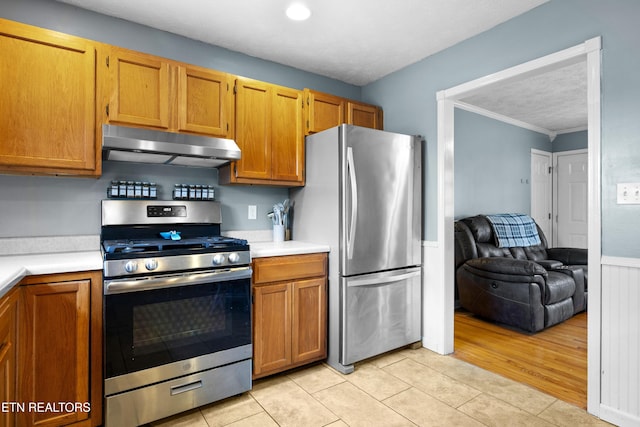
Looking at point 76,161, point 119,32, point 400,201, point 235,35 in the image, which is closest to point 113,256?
point 76,161

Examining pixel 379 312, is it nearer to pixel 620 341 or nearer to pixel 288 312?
pixel 288 312

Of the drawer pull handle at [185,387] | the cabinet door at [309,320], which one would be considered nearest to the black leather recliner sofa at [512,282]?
the cabinet door at [309,320]

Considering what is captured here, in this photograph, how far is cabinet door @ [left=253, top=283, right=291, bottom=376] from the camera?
2.34 meters

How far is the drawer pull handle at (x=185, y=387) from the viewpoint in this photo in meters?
1.99

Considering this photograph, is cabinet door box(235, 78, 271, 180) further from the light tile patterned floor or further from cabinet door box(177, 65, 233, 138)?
the light tile patterned floor

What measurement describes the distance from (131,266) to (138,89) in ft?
3.79

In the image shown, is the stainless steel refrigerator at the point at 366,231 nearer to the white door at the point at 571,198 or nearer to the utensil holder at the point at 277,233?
the utensil holder at the point at 277,233

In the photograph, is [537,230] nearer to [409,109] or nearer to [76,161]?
[409,109]

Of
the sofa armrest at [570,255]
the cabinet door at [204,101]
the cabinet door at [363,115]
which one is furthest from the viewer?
the sofa armrest at [570,255]

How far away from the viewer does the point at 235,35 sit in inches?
104

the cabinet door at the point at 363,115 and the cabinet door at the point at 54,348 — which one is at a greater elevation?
the cabinet door at the point at 363,115

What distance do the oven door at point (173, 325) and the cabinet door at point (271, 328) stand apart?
111 millimetres

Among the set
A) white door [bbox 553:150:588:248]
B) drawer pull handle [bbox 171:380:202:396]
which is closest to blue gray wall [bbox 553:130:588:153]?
white door [bbox 553:150:588:248]

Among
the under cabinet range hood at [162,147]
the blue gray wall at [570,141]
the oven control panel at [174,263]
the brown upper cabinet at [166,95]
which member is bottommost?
the oven control panel at [174,263]
